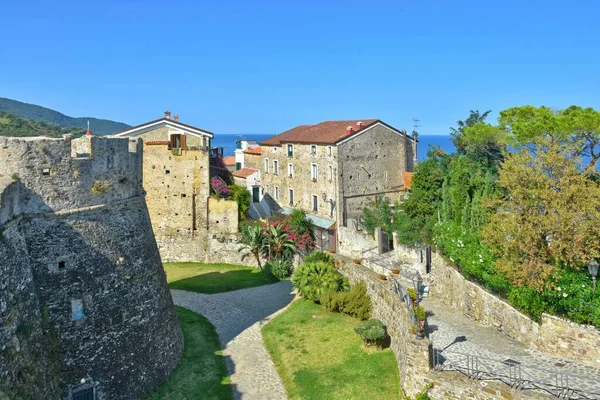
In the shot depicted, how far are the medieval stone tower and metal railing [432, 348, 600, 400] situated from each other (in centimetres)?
985

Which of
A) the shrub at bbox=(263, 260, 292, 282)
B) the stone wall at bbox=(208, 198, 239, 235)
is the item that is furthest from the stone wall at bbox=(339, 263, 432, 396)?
the stone wall at bbox=(208, 198, 239, 235)

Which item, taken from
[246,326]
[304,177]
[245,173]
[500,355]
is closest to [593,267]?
[500,355]

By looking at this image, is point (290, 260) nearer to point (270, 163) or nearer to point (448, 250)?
point (448, 250)

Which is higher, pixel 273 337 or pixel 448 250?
pixel 448 250

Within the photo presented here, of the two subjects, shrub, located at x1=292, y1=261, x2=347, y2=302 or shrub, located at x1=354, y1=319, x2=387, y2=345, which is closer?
shrub, located at x1=354, y1=319, x2=387, y2=345

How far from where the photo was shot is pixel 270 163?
152 feet

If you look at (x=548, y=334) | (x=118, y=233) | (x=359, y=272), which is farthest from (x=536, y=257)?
(x=118, y=233)

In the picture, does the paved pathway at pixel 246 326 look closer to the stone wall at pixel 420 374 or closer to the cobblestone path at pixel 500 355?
the stone wall at pixel 420 374

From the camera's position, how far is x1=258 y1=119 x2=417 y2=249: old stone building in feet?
122

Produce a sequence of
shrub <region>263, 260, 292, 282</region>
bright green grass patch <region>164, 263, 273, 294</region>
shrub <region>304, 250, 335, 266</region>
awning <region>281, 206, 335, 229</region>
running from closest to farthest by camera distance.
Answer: shrub <region>304, 250, 335, 266</region>
bright green grass patch <region>164, 263, 273, 294</region>
shrub <region>263, 260, 292, 282</region>
awning <region>281, 206, 335, 229</region>

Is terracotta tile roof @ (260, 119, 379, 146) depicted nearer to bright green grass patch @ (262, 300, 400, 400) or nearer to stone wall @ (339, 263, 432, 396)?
stone wall @ (339, 263, 432, 396)

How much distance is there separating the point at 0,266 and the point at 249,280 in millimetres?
20018

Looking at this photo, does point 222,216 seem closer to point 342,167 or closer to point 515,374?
point 342,167

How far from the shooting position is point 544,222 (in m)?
17.0
